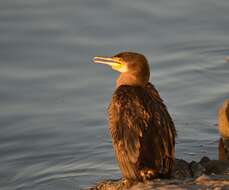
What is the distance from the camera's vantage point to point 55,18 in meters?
15.7

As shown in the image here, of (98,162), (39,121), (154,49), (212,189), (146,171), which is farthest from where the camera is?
(154,49)

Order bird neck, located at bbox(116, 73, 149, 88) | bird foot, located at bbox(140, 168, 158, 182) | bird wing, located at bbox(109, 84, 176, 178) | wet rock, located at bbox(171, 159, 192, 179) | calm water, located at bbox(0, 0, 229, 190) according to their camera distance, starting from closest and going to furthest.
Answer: bird foot, located at bbox(140, 168, 158, 182) → bird wing, located at bbox(109, 84, 176, 178) → wet rock, located at bbox(171, 159, 192, 179) → bird neck, located at bbox(116, 73, 149, 88) → calm water, located at bbox(0, 0, 229, 190)

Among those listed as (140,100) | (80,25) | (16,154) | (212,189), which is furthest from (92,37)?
(212,189)

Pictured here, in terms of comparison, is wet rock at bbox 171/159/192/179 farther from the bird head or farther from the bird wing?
the bird head

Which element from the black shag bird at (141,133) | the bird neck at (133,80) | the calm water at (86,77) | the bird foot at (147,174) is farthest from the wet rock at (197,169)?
the calm water at (86,77)

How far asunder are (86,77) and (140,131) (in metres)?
4.29

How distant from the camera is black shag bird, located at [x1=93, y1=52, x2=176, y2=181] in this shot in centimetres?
1005

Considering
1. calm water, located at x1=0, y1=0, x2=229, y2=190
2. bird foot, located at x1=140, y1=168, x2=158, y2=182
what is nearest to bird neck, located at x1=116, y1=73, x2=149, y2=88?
bird foot, located at x1=140, y1=168, x2=158, y2=182

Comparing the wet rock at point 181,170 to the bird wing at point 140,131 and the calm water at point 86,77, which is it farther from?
the calm water at point 86,77

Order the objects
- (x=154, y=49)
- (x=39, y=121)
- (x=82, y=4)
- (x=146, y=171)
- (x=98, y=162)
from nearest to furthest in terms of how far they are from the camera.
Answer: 1. (x=146, y=171)
2. (x=98, y=162)
3. (x=39, y=121)
4. (x=154, y=49)
5. (x=82, y=4)

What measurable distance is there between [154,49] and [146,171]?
5316mm

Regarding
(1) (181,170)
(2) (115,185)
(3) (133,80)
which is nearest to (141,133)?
(2) (115,185)

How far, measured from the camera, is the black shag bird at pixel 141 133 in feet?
33.0

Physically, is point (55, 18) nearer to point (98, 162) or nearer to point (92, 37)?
point (92, 37)
